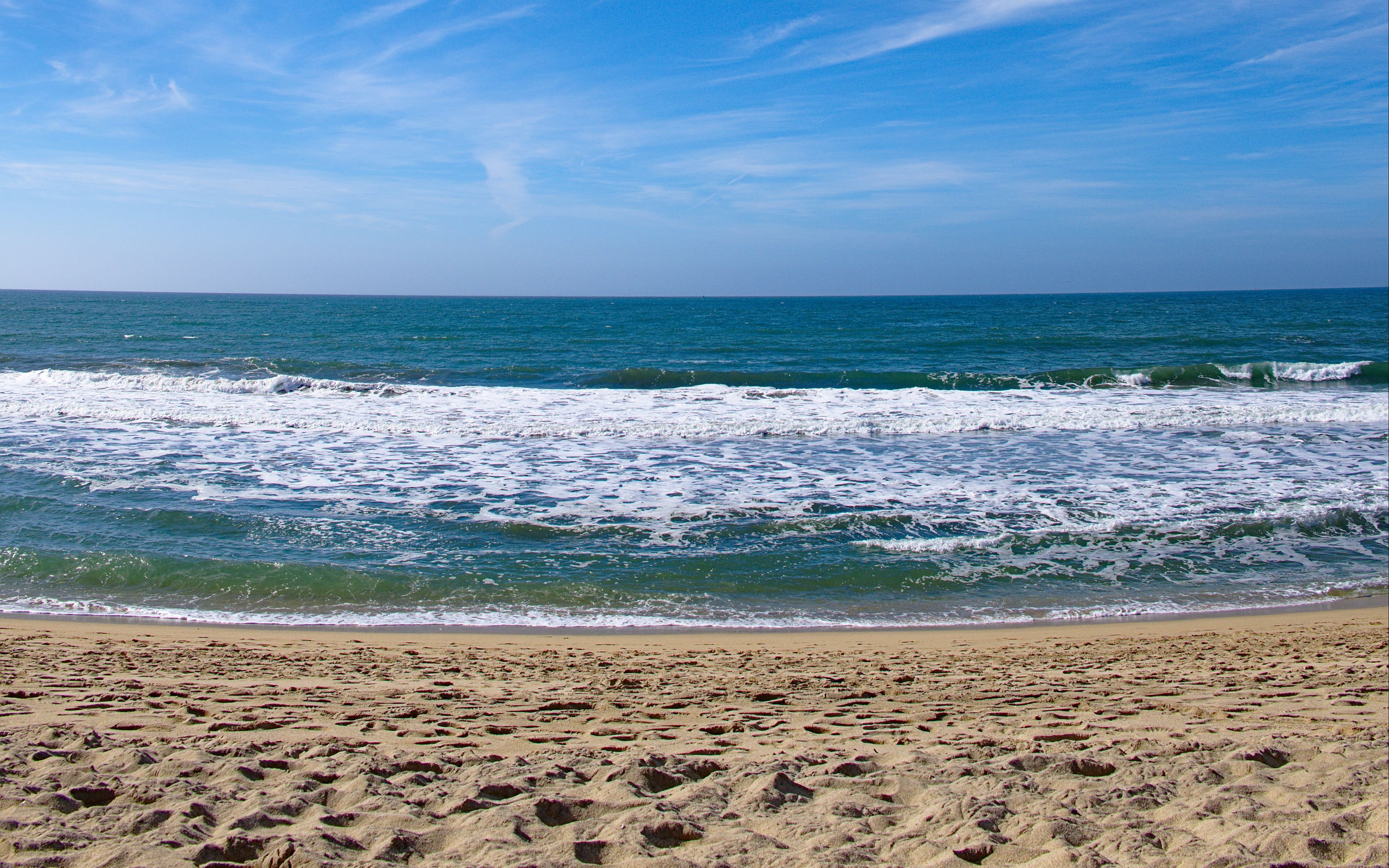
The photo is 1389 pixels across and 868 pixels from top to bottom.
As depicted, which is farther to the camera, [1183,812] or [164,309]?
[164,309]

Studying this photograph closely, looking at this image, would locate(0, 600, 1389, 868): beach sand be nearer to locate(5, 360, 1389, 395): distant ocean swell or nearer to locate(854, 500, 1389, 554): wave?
locate(854, 500, 1389, 554): wave

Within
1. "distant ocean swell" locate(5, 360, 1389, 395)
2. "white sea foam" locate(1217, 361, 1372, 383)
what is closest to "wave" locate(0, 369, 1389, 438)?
"distant ocean swell" locate(5, 360, 1389, 395)

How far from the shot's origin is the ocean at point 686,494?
26.4 feet

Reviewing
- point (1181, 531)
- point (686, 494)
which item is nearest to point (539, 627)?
point (686, 494)

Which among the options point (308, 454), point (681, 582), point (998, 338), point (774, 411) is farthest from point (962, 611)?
point (998, 338)

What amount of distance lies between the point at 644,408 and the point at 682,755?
53.5 ft

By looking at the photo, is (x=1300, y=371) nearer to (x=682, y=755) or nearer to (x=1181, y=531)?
(x=1181, y=531)

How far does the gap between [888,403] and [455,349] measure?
23095 millimetres

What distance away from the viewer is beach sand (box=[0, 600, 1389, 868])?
3.15 m

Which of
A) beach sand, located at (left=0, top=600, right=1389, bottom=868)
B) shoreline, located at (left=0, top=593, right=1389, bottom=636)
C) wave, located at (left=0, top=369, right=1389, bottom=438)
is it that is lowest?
shoreline, located at (left=0, top=593, right=1389, bottom=636)

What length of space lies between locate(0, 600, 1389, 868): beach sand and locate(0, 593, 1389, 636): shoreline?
21.6 inches

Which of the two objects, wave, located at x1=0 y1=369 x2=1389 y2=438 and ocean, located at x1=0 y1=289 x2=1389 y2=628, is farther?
wave, located at x1=0 y1=369 x2=1389 y2=438

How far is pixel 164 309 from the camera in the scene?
251 feet

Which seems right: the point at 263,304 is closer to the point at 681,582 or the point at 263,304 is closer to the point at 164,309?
the point at 164,309
